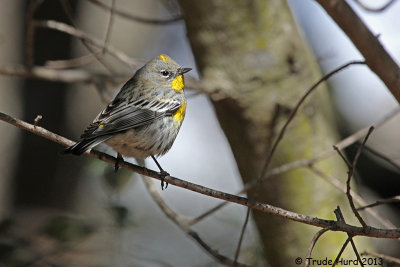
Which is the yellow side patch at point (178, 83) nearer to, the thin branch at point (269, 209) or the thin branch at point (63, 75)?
the thin branch at point (63, 75)

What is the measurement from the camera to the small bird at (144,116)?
130 inches

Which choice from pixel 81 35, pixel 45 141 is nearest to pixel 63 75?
pixel 81 35

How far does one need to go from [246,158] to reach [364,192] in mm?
2136

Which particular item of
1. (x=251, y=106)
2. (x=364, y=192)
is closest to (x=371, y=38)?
(x=251, y=106)

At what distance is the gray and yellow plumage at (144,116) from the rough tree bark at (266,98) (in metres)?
0.35

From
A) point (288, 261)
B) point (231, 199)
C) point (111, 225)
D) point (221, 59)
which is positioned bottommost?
point (288, 261)

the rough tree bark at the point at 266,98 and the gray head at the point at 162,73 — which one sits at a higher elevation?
the gray head at the point at 162,73

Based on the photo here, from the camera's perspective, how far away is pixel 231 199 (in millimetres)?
2396

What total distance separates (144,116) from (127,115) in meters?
0.13

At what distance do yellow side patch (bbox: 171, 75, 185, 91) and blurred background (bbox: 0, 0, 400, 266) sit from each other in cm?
11

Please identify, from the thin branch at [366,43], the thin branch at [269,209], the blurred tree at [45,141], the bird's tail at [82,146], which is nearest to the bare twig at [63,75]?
the bird's tail at [82,146]

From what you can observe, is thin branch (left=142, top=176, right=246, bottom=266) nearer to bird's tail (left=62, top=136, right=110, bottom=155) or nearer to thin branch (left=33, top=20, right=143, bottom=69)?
bird's tail (left=62, top=136, right=110, bottom=155)

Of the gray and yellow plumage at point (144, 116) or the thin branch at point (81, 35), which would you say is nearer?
the gray and yellow plumage at point (144, 116)

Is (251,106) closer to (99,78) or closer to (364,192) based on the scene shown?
(99,78)
